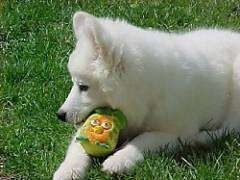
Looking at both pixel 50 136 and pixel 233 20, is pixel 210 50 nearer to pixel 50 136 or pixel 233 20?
pixel 50 136

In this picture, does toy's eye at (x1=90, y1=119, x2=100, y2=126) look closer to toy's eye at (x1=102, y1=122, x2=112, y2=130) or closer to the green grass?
toy's eye at (x1=102, y1=122, x2=112, y2=130)

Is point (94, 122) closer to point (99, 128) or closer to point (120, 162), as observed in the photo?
point (99, 128)

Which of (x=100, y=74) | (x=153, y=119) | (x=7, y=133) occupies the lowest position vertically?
(x=7, y=133)

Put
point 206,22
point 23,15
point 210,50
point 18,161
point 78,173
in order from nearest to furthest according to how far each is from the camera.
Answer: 1. point 78,173
2. point 18,161
3. point 210,50
4. point 206,22
5. point 23,15

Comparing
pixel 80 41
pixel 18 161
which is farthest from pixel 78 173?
pixel 80 41

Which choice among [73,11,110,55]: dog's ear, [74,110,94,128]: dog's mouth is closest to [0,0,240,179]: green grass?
[74,110,94,128]: dog's mouth

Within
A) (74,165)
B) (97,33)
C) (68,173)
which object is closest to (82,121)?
(74,165)

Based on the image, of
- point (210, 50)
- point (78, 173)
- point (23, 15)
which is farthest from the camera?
point (23, 15)

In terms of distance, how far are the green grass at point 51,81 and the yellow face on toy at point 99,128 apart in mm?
179

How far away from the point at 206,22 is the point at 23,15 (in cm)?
199

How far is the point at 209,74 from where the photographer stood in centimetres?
514

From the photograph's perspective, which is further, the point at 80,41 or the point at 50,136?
the point at 50,136

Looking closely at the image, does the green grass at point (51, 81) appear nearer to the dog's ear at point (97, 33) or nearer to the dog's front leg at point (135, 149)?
the dog's front leg at point (135, 149)

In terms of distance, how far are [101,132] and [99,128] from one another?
31mm
